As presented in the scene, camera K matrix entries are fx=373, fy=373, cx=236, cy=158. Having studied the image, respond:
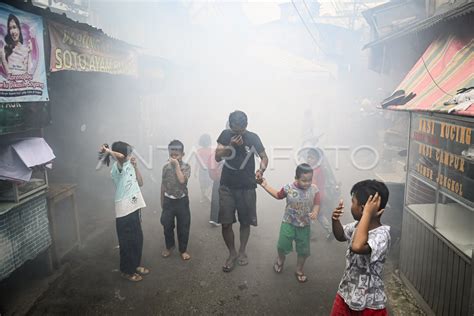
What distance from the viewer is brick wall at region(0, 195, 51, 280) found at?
4.46 meters

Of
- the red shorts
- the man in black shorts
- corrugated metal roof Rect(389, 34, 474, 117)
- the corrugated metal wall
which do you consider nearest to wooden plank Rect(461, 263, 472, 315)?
the corrugated metal wall

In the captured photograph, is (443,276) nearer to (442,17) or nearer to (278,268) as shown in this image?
(278,268)

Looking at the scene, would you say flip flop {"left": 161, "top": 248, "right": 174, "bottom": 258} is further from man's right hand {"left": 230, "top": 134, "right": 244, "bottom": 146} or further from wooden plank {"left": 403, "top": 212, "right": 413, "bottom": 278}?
wooden plank {"left": 403, "top": 212, "right": 413, "bottom": 278}

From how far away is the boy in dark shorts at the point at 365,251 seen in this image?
2732mm

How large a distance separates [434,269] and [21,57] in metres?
5.38

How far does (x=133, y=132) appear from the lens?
12.0 meters

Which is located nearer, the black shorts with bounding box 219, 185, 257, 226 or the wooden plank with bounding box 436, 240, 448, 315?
the wooden plank with bounding box 436, 240, 448, 315

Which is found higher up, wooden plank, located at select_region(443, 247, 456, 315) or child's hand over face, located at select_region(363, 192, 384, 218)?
child's hand over face, located at select_region(363, 192, 384, 218)

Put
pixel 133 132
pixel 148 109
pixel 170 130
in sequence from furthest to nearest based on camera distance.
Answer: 1. pixel 170 130
2. pixel 148 109
3. pixel 133 132

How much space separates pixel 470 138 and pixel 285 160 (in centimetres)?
1182

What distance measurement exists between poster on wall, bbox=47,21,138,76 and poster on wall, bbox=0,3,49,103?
35cm

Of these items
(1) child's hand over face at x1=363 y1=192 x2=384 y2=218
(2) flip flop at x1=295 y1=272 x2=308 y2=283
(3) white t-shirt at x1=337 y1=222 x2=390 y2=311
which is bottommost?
(2) flip flop at x1=295 y1=272 x2=308 y2=283

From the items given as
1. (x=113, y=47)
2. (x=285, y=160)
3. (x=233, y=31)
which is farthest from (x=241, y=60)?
(x=113, y=47)

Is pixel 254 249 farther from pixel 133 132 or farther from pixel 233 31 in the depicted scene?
pixel 233 31
